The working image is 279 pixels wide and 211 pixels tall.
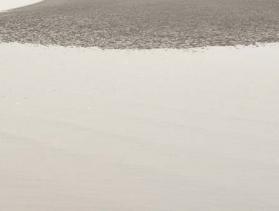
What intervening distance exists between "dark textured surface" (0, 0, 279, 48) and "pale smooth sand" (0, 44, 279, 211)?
2294mm

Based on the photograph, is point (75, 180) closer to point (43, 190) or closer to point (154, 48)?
point (43, 190)

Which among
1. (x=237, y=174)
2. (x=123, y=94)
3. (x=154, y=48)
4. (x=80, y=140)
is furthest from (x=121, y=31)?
(x=237, y=174)

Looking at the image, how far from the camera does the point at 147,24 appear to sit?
15773mm

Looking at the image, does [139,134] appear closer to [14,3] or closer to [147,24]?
[147,24]

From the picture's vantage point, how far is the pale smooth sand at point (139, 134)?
195 inches

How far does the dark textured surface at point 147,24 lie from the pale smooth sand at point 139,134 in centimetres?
229

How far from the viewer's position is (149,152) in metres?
6.07

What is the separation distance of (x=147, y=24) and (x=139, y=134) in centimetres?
956

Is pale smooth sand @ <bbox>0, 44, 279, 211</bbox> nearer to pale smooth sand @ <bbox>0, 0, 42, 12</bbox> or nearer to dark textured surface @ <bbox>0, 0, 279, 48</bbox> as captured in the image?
dark textured surface @ <bbox>0, 0, 279, 48</bbox>

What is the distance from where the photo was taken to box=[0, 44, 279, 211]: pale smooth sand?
494 cm

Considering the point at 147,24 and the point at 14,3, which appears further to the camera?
the point at 14,3

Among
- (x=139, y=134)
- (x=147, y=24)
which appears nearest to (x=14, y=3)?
(x=147, y=24)

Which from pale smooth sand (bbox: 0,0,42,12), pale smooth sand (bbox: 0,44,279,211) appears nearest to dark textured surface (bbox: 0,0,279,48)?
pale smooth sand (bbox: 0,44,279,211)

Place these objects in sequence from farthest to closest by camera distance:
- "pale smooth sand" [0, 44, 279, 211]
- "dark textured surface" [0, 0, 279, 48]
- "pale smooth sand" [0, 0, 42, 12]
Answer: "pale smooth sand" [0, 0, 42, 12], "dark textured surface" [0, 0, 279, 48], "pale smooth sand" [0, 44, 279, 211]
